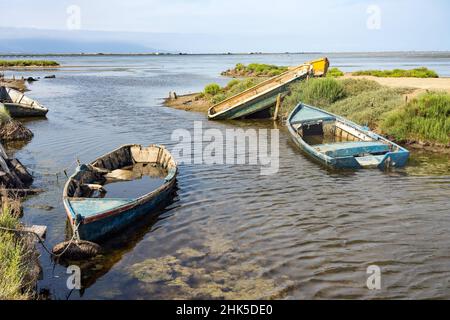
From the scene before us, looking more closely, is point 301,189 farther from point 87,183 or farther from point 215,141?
point 215,141

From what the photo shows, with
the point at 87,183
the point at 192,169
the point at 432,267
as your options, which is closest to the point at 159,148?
the point at 192,169

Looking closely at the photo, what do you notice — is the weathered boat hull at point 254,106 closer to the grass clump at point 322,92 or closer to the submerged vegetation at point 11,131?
the grass clump at point 322,92

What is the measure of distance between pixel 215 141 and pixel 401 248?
1270 centimetres

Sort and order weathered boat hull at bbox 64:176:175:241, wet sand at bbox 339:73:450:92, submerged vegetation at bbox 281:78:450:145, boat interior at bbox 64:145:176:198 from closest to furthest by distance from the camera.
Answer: weathered boat hull at bbox 64:176:175:241
boat interior at bbox 64:145:176:198
submerged vegetation at bbox 281:78:450:145
wet sand at bbox 339:73:450:92

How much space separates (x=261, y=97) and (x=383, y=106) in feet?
26.7

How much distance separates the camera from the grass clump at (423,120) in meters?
17.4

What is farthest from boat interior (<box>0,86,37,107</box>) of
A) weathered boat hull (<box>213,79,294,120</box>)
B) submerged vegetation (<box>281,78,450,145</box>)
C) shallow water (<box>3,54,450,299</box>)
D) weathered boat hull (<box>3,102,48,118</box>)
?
submerged vegetation (<box>281,78,450,145</box>)

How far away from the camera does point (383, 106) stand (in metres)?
21.1

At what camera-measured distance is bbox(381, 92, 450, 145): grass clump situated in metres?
17.4

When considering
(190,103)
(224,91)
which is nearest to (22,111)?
(190,103)

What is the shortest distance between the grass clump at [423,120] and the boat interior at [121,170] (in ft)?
34.8

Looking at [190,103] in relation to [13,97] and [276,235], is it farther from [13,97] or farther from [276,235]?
[276,235]

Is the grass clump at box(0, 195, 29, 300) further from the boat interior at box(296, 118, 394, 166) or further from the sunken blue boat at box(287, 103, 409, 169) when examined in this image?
the boat interior at box(296, 118, 394, 166)

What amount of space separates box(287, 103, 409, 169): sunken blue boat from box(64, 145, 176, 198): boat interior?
5.90 metres
